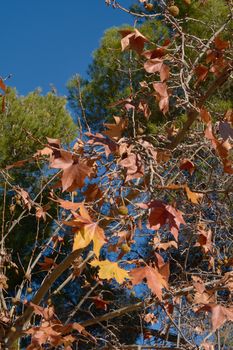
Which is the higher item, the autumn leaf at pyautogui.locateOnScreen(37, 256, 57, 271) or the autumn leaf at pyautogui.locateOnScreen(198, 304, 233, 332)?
the autumn leaf at pyautogui.locateOnScreen(37, 256, 57, 271)

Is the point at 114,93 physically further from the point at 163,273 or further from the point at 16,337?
the point at 163,273

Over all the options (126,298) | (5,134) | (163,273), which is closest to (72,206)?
(163,273)

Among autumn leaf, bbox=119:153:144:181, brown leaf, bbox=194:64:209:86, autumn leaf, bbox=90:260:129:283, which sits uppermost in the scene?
brown leaf, bbox=194:64:209:86

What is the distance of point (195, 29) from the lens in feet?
22.5

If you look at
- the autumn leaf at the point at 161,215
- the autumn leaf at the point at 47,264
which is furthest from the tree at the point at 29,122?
the autumn leaf at the point at 161,215

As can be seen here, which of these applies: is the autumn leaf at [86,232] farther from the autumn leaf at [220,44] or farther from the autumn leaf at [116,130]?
the autumn leaf at [220,44]

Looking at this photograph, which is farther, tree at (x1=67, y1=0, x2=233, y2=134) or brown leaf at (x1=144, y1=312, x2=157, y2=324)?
tree at (x1=67, y1=0, x2=233, y2=134)

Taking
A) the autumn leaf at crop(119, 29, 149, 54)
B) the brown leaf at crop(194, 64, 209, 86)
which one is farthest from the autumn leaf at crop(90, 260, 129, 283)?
the brown leaf at crop(194, 64, 209, 86)

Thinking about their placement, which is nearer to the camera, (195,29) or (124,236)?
(124,236)

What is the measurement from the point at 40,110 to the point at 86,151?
240 inches

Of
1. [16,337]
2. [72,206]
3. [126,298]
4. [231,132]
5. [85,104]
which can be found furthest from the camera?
[85,104]

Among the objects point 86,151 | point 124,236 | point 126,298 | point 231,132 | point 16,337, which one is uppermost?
point 86,151

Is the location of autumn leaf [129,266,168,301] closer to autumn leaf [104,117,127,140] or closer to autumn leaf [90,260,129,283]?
autumn leaf [90,260,129,283]

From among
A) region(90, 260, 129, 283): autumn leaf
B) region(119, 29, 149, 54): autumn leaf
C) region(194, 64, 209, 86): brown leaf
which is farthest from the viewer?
region(194, 64, 209, 86): brown leaf
